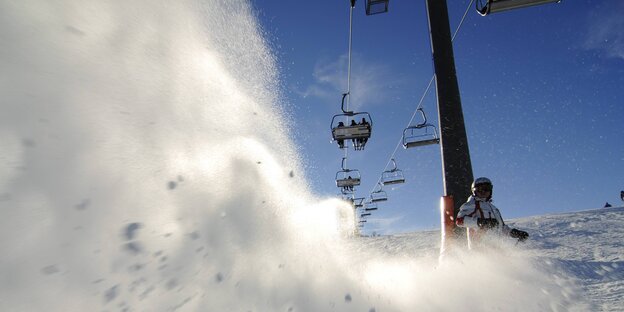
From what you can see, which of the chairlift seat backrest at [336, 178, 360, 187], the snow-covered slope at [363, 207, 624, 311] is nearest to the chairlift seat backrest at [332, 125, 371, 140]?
the snow-covered slope at [363, 207, 624, 311]

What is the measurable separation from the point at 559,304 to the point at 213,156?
310cm

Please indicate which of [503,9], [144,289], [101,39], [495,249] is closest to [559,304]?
[495,249]

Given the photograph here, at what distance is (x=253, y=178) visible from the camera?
340 centimetres

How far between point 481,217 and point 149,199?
11.4 feet

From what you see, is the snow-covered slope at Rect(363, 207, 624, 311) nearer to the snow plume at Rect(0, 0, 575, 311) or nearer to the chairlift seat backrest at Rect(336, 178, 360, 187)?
the snow plume at Rect(0, 0, 575, 311)

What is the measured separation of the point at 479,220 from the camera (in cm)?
402

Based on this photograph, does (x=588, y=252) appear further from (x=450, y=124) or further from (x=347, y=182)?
(x=347, y=182)

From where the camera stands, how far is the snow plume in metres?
Answer: 1.84

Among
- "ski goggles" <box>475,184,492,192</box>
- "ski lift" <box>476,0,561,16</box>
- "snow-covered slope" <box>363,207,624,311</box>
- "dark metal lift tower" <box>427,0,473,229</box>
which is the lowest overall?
"snow-covered slope" <box>363,207,624,311</box>

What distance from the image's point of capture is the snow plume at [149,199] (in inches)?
72.5

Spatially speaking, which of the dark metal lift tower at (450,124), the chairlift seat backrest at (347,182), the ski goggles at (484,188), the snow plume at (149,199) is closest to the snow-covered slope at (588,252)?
the snow plume at (149,199)

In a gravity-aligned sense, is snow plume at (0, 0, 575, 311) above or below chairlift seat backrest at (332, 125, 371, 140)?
below

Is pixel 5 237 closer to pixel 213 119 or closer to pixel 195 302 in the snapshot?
pixel 195 302

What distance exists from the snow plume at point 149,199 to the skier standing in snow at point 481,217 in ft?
1.25
